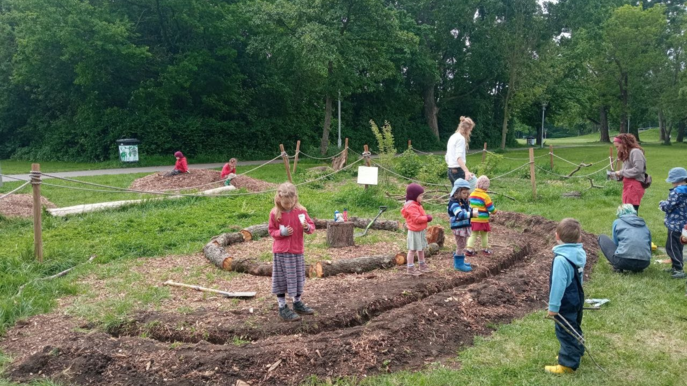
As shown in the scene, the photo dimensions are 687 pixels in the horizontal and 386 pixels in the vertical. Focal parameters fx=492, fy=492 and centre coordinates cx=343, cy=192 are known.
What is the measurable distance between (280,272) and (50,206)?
27.9ft

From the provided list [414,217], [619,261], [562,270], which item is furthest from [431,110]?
[562,270]

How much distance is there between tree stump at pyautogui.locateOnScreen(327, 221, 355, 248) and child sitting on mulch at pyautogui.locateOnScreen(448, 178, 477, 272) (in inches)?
72.9

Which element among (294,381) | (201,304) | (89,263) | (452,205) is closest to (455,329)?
(294,381)

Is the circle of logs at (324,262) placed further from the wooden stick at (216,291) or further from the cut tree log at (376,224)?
the cut tree log at (376,224)

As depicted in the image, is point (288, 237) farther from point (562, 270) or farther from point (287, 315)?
point (562, 270)

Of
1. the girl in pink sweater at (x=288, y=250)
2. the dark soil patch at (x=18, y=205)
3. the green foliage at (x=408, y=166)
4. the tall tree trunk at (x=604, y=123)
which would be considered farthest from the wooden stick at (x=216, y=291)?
the tall tree trunk at (x=604, y=123)

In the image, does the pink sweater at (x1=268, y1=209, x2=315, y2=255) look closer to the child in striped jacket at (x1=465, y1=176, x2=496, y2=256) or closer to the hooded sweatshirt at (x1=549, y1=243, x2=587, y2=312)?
the hooded sweatshirt at (x1=549, y1=243, x2=587, y2=312)

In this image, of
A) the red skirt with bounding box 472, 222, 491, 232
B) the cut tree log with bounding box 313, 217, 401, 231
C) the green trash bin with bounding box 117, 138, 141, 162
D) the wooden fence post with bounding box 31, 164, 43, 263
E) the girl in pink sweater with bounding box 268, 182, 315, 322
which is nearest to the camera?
the girl in pink sweater with bounding box 268, 182, 315, 322

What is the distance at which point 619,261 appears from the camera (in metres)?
6.30

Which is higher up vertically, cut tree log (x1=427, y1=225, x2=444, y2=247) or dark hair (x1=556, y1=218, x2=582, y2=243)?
dark hair (x1=556, y1=218, x2=582, y2=243)

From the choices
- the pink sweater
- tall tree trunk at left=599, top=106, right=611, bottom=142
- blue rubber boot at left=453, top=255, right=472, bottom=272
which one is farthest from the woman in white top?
tall tree trunk at left=599, top=106, right=611, bottom=142

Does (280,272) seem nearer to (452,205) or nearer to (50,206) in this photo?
(452,205)

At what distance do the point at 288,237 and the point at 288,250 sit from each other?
5.2 inches

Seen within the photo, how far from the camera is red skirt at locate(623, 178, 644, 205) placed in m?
7.11
